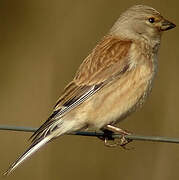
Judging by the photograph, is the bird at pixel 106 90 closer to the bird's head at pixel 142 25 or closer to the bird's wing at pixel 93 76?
the bird's wing at pixel 93 76

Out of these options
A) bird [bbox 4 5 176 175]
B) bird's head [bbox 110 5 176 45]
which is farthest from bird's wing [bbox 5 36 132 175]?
bird's head [bbox 110 5 176 45]

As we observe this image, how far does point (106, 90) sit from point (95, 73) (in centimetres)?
18

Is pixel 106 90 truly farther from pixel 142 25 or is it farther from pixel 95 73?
pixel 142 25

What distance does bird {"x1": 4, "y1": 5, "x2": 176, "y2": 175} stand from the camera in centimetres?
748

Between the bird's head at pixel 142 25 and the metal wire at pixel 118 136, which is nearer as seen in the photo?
the metal wire at pixel 118 136

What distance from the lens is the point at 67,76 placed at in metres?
10.0

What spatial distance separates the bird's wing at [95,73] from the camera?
754cm

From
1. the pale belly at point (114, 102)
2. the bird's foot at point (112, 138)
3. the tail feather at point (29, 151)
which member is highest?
the pale belly at point (114, 102)

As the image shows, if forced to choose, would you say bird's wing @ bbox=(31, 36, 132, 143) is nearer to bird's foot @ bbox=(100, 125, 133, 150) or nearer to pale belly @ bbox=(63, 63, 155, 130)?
pale belly @ bbox=(63, 63, 155, 130)

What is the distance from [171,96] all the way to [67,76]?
1.08 metres

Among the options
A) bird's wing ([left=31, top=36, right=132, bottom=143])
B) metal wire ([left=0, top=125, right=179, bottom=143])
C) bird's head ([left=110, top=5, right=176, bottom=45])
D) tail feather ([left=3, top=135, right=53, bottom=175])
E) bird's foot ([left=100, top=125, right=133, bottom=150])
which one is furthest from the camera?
bird's head ([left=110, top=5, right=176, bottom=45])

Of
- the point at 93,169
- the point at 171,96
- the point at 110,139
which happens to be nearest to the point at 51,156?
the point at 93,169

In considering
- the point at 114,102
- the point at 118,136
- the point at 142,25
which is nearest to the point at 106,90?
the point at 114,102

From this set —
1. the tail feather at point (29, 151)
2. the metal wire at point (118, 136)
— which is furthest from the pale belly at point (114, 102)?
the tail feather at point (29, 151)
